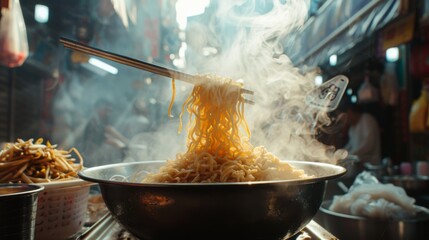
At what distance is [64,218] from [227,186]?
116cm

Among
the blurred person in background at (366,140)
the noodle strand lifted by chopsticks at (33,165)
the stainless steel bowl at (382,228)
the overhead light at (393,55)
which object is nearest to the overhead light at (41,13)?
the noodle strand lifted by chopsticks at (33,165)

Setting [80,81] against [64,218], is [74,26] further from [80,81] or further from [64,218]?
[64,218]

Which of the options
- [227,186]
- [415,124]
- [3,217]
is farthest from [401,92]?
[3,217]

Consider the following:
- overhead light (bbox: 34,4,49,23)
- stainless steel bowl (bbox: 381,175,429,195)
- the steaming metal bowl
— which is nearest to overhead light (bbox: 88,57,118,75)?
overhead light (bbox: 34,4,49,23)

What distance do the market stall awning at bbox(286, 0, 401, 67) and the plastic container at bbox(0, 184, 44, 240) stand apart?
15.4 feet

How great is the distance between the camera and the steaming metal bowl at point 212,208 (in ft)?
4.15

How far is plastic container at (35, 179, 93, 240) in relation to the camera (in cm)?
172

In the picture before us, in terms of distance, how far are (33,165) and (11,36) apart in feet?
7.44

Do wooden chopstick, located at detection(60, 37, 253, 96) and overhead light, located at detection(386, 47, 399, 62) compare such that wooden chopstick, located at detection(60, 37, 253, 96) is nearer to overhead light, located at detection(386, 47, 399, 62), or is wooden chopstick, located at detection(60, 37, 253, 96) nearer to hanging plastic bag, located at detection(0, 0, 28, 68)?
hanging plastic bag, located at detection(0, 0, 28, 68)

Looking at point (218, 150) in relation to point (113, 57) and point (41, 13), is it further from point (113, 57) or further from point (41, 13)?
point (41, 13)

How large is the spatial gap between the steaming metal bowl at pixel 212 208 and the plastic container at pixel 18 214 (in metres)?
0.25

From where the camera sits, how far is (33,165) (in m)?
1.99

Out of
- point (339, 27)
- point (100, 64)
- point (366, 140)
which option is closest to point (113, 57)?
point (339, 27)

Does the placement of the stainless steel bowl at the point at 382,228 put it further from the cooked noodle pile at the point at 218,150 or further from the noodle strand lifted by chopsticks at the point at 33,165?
the noodle strand lifted by chopsticks at the point at 33,165
